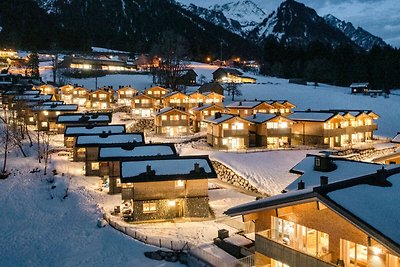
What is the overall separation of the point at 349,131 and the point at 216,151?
17.8 m

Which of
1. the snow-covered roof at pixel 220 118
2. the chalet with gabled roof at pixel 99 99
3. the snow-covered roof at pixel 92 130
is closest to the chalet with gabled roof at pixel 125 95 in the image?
the chalet with gabled roof at pixel 99 99

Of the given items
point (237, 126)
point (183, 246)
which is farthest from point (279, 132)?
point (183, 246)

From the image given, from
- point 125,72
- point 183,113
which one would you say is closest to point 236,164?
point 183,113

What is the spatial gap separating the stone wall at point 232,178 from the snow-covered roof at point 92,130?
39.8 ft

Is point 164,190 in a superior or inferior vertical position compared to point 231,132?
inferior

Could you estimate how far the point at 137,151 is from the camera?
3394 centimetres

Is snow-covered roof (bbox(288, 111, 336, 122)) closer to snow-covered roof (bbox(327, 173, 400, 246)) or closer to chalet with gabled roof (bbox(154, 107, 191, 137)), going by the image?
chalet with gabled roof (bbox(154, 107, 191, 137))

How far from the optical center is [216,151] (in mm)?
42875

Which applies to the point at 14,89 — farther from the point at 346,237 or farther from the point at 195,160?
the point at 346,237

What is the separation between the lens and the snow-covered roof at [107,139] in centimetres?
3781

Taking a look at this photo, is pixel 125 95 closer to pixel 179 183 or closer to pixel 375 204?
pixel 179 183

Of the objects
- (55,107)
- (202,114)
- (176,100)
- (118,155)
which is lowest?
(118,155)

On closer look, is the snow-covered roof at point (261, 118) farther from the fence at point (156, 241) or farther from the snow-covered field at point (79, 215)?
the fence at point (156, 241)

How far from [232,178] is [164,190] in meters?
12.3
